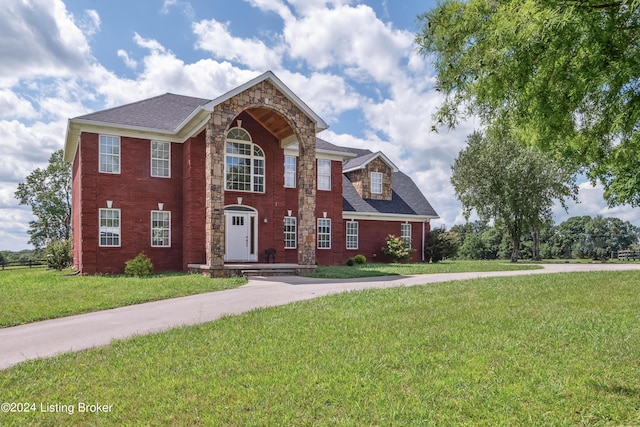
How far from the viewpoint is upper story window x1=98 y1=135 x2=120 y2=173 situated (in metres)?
18.8

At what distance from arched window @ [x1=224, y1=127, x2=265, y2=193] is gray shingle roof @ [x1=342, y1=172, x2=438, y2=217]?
6509 millimetres

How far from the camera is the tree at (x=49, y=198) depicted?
1672 inches

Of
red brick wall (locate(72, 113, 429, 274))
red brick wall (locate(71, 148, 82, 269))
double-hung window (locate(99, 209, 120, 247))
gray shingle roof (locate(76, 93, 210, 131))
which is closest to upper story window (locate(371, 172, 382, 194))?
red brick wall (locate(72, 113, 429, 274))

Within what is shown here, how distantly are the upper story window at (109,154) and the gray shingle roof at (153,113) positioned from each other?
0.77 meters

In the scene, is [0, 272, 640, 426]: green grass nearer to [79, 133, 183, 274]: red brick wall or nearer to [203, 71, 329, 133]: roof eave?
[203, 71, 329, 133]: roof eave

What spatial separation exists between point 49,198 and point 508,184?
4148 centimetres

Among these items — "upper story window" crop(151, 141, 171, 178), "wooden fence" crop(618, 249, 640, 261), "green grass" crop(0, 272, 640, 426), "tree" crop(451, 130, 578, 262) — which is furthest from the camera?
"wooden fence" crop(618, 249, 640, 261)

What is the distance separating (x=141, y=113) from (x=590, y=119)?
19070 mm

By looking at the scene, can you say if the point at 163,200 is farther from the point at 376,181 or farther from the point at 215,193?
the point at 376,181

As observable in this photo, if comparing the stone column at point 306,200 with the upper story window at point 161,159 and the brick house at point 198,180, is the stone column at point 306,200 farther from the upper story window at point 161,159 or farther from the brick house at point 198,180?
the upper story window at point 161,159

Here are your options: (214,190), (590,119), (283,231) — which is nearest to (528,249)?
(283,231)

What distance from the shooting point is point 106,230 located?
1878 centimetres

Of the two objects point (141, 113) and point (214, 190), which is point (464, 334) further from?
point (141, 113)

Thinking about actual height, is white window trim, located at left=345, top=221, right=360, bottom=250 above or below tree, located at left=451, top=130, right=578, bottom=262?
below
